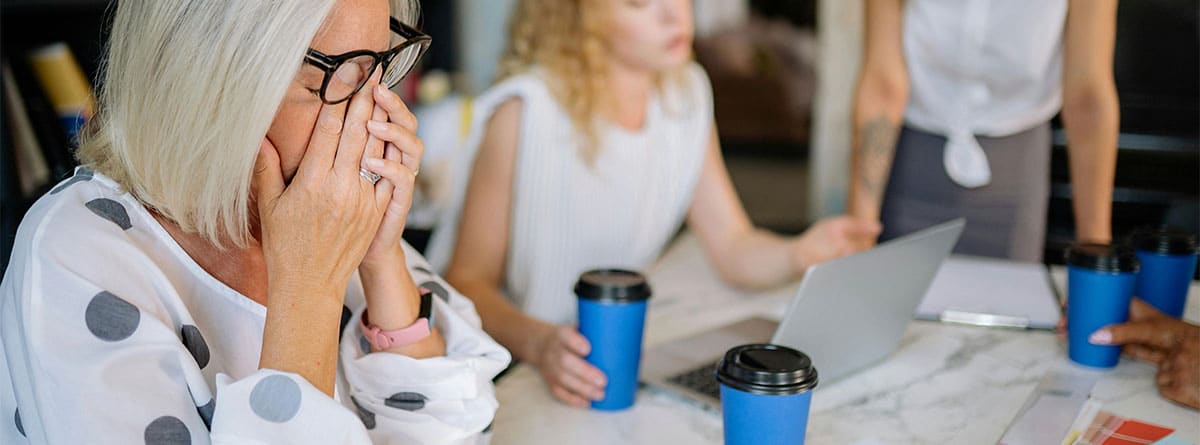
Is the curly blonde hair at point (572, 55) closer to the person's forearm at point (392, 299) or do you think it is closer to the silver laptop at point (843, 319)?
the silver laptop at point (843, 319)

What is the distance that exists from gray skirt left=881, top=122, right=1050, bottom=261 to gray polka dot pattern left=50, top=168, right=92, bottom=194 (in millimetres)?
1411

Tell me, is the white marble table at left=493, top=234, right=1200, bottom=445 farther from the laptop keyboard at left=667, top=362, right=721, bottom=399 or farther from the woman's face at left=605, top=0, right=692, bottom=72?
the woman's face at left=605, top=0, right=692, bottom=72

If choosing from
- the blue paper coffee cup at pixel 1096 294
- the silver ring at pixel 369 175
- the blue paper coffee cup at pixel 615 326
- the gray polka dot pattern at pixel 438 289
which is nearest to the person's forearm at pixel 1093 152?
the blue paper coffee cup at pixel 1096 294

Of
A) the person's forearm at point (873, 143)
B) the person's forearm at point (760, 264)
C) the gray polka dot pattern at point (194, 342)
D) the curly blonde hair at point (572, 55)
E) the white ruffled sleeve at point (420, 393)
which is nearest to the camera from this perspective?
the gray polka dot pattern at point (194, 342)

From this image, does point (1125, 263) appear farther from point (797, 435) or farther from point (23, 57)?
point (23, 57)

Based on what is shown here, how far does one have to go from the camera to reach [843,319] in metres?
1.16

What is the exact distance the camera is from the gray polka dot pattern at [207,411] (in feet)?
2.76

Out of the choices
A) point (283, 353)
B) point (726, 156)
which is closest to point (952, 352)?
point (283, 353)

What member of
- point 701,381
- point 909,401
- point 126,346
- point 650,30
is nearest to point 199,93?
point 126,346

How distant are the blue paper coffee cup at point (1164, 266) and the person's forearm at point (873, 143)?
560 mm

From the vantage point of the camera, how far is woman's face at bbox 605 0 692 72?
169cm

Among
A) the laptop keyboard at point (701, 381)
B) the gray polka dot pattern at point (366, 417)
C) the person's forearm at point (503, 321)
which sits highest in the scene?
the gray polka dot pattern at point (366, 417)

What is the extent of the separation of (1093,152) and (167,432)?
4.87ft

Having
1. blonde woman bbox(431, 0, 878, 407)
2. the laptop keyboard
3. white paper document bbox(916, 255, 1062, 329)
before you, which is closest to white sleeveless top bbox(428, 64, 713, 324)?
blonde woman bbox(431, 0, 878, 407)
